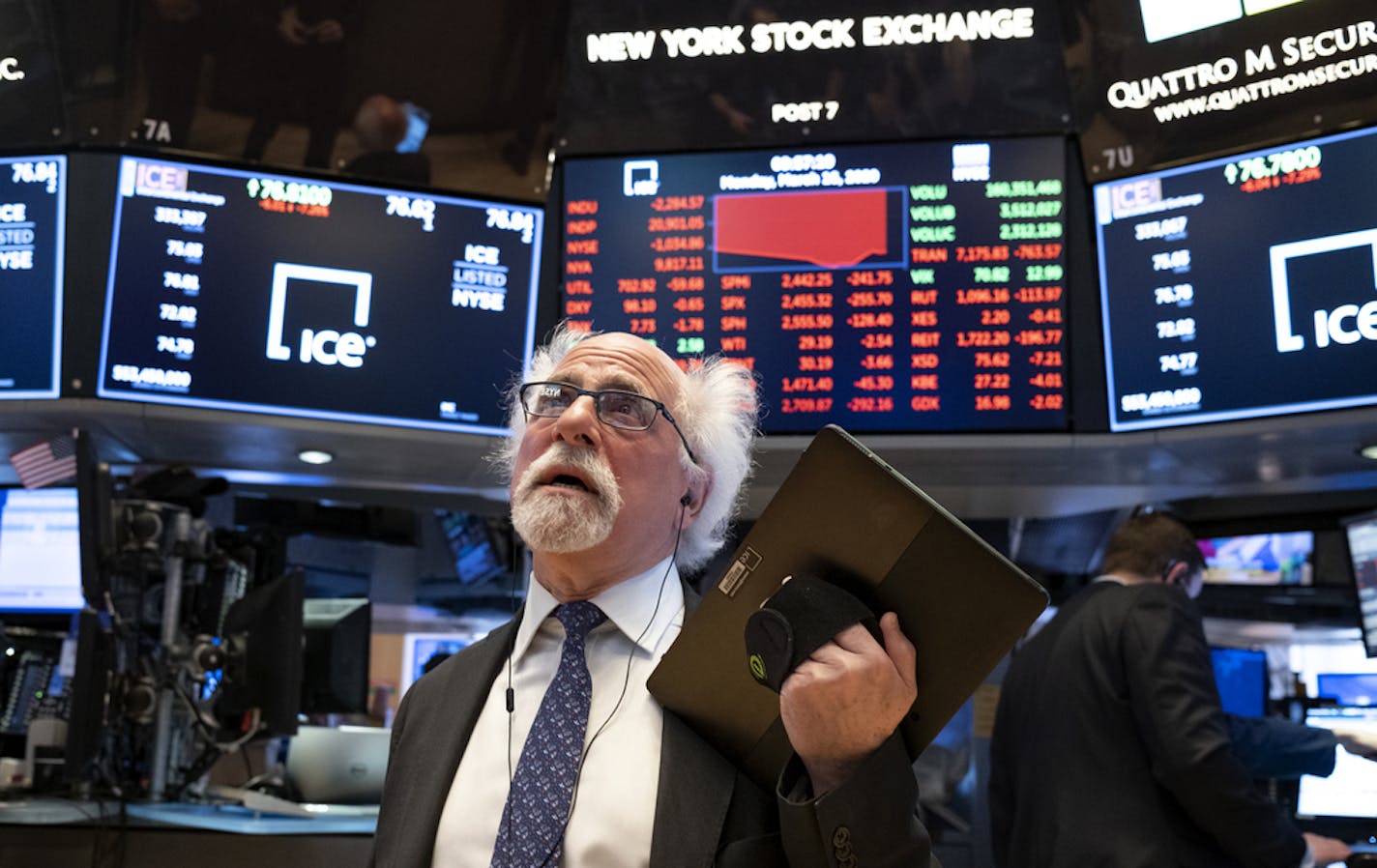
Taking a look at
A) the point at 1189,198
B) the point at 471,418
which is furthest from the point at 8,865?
the point at 1189,198

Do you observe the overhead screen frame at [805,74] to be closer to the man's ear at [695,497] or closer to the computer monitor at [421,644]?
the man's ear at [695,497]

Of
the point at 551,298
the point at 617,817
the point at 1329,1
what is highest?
the point at 1329,1

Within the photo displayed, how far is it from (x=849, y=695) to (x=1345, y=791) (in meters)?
2.95

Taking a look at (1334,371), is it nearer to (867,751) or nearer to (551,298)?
(551,298)

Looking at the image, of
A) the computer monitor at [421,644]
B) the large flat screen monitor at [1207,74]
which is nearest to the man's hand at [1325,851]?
the large flat screen monitor at [1207,74]

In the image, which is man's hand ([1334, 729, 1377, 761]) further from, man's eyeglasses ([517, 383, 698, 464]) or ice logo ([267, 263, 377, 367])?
ice logo ([267, 263, 377, 367])

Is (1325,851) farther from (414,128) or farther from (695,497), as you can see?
(414,128)

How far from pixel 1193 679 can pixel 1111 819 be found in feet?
1.13

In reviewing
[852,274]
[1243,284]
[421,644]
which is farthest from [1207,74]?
[421,644]

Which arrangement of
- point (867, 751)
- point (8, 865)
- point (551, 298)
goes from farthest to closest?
point (551, 298) → point (8, 865) → point (867, 751)

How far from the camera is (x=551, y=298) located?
3648 mm

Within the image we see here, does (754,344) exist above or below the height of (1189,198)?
below

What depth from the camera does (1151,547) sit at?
3.15 metres

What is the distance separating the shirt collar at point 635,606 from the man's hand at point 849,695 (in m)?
0.35
